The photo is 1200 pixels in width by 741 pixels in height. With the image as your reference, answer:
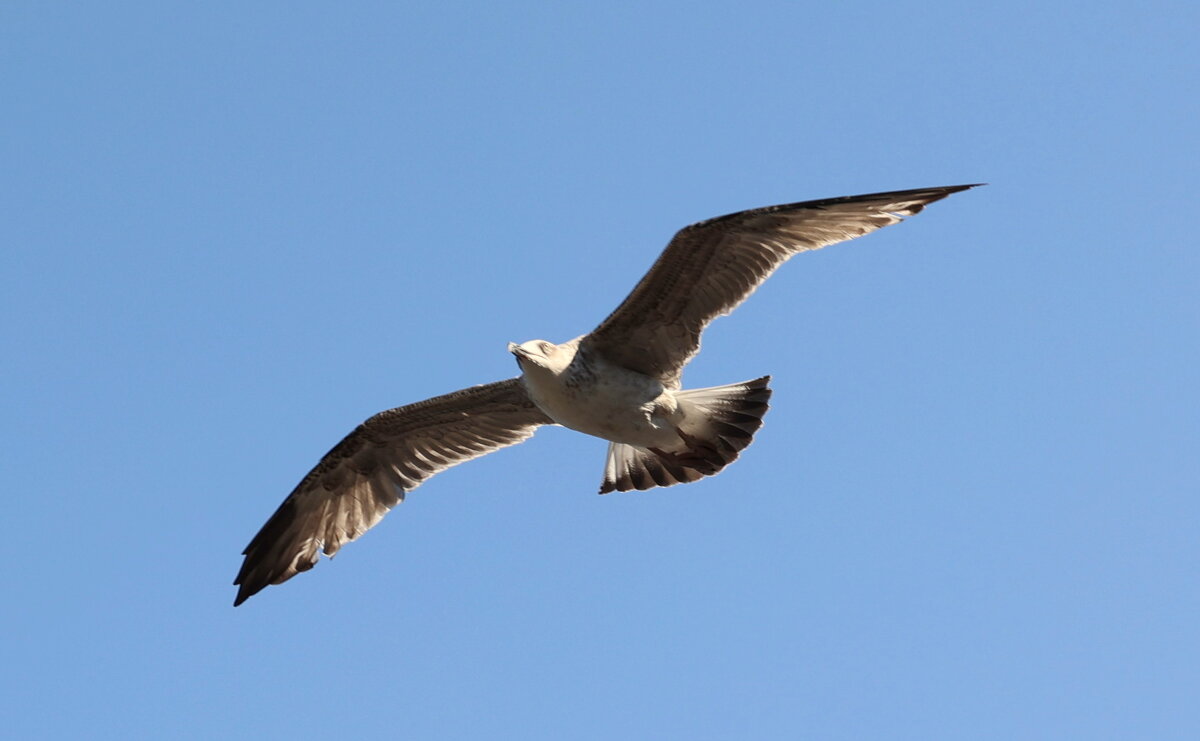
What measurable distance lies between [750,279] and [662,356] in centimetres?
91

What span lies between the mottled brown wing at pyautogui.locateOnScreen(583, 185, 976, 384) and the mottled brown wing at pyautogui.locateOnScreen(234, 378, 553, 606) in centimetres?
163

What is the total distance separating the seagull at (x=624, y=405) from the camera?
9930 millimetres

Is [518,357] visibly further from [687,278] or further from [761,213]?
[761,213]

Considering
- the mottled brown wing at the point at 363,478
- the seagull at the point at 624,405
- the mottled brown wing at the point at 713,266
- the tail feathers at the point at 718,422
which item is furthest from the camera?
the mottled brown wing at the point at 363,478

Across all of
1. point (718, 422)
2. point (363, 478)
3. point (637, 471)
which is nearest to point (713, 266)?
point (718, 422)

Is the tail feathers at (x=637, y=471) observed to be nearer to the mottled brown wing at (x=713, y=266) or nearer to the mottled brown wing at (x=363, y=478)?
the mottled brown wing at (x=363, y=478)

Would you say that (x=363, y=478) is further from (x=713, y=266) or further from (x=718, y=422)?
(x=713, y=266)

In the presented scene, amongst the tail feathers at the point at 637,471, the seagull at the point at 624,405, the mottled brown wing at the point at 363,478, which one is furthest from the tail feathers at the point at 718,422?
the mottled brown wing at the point at 363,478

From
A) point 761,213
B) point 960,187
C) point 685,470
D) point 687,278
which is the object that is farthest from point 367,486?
point 960,187

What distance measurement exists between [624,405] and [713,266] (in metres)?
1.22

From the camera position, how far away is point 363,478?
12.0 m

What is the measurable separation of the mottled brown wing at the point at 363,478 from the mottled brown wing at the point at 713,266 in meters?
1.63

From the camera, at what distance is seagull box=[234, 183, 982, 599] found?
9.93 meters

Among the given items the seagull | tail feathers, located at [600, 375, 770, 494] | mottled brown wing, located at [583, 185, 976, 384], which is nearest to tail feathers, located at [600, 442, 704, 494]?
the seagull
